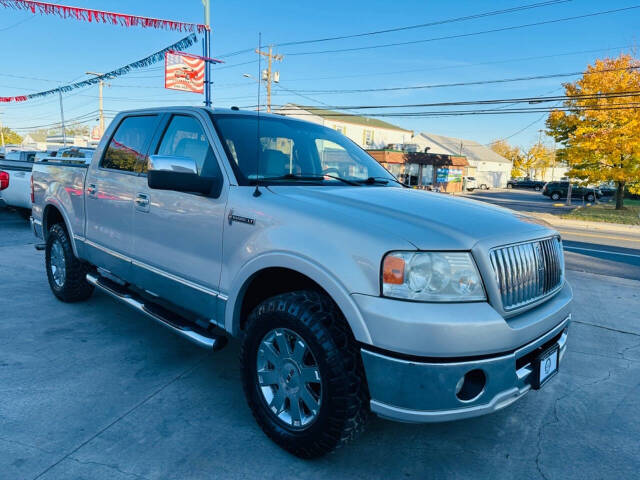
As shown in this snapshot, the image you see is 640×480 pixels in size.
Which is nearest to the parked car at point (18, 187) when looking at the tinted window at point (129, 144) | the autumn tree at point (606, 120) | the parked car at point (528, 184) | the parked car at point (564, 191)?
the tinted window at point (129, 144)

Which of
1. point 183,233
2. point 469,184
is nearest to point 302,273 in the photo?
point 183,233

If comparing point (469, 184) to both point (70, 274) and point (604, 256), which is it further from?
point (70, 274)

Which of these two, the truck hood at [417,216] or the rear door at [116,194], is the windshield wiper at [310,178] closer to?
the truck hood at [417,216]

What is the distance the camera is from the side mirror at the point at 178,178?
261cm

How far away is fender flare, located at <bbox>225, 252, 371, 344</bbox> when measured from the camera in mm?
2053

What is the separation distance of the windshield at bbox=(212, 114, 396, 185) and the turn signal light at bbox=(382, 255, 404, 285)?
114cm

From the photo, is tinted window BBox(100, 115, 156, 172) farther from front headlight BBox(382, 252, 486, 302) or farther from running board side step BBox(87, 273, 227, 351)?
front headlight BBox(382, 252, 486, 302)

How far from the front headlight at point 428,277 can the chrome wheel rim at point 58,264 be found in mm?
3842

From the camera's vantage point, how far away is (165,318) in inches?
122

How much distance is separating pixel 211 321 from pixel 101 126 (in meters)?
40.9

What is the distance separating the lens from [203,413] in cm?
281

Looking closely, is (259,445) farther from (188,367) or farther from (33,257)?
(33,257)

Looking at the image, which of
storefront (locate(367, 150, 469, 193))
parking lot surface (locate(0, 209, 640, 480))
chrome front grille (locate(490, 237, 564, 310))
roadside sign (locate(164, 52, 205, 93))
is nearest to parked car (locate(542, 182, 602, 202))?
storefront (locate(367, 150, 469, 193))

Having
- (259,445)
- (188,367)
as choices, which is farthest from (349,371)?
(188,367)
